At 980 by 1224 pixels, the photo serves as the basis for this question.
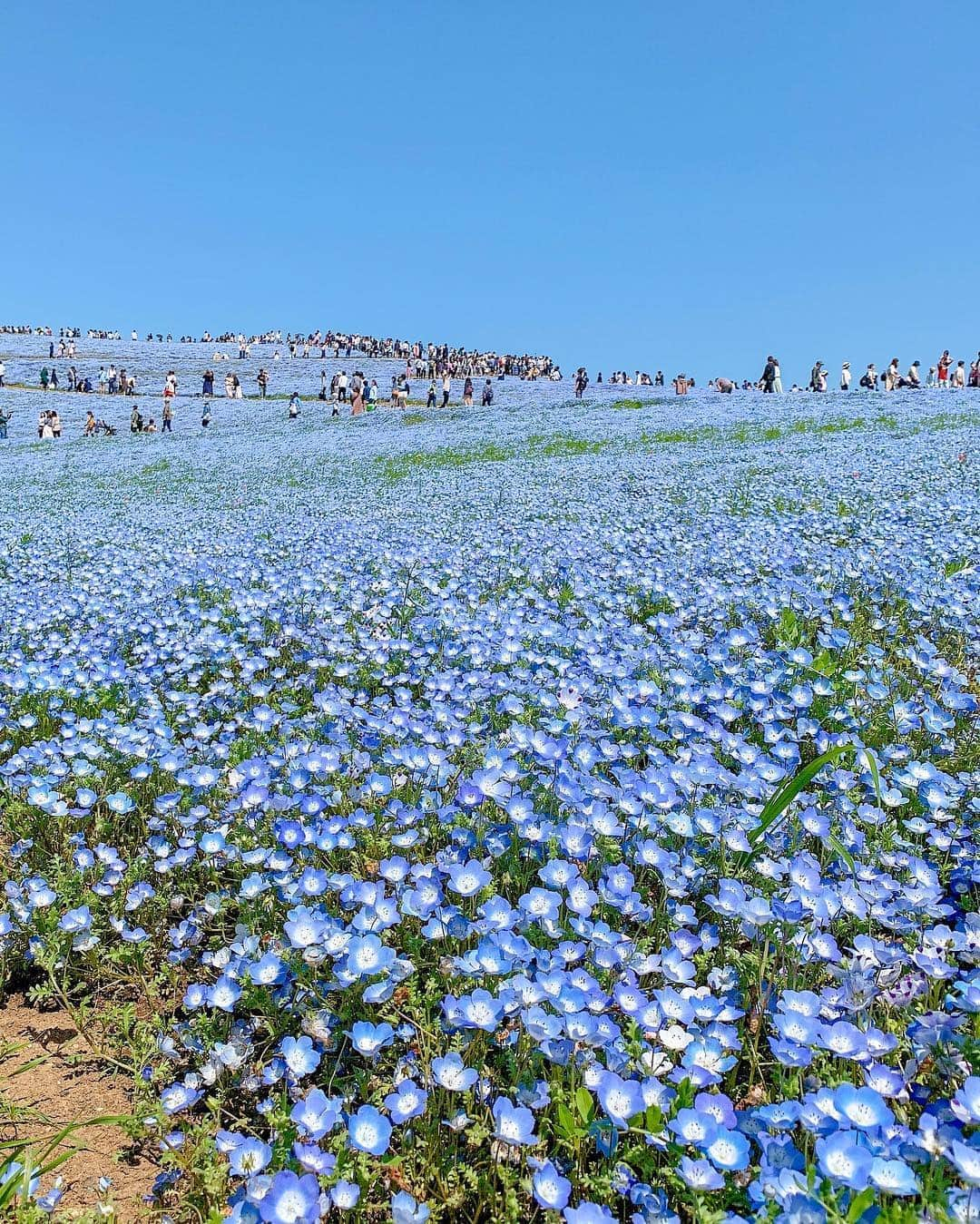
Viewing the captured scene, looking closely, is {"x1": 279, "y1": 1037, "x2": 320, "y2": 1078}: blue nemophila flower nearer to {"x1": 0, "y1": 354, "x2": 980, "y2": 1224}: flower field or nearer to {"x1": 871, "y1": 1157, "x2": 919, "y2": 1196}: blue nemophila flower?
{"x1": 0, "y1": 354, "x2": 980, "y2": 1224}: flower field

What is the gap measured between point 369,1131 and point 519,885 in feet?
3.06

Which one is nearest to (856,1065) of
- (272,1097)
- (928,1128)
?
(928,1128)

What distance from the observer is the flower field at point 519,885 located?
1607 millimetres

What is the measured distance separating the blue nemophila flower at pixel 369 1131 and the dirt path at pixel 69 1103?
619mm

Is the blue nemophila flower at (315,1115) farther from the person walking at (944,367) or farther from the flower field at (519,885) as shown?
the person walking at (944,367)

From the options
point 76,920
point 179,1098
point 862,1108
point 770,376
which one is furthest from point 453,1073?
point 770,376

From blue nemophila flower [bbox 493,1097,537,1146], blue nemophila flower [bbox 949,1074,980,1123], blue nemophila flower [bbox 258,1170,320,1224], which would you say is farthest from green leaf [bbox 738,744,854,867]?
blue nemophila flower [bbox 258,1170,320,1224]

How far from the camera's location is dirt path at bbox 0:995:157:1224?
71.0 inches

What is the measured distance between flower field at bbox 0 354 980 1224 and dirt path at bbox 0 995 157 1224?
0.18 feet

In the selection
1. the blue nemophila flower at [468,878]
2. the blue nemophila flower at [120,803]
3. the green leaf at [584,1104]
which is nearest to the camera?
the green leaf at [584,1104]

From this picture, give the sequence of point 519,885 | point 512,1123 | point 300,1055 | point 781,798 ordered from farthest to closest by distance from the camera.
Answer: point 519,885 → point 781,798 → point 300,1055 → point 512,1123

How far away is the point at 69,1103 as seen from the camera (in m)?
2.06

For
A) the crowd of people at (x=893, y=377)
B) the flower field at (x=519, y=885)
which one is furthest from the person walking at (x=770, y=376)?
the flower field at (x=519, y=885)

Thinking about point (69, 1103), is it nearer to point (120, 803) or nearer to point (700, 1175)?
point (120, 803)
